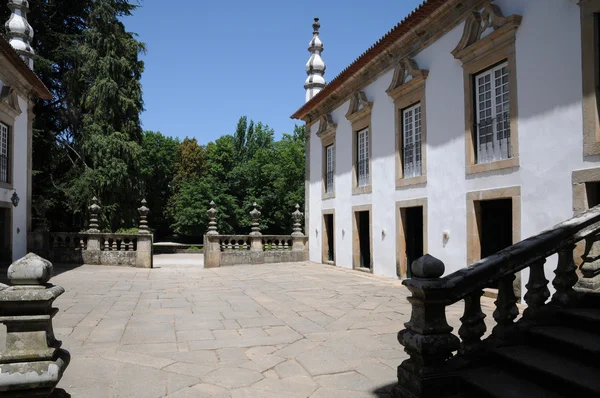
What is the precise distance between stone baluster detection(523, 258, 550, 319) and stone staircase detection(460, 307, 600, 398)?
0.14 meters

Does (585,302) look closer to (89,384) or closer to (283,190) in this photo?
(89,384)

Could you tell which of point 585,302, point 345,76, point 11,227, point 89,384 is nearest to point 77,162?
point 11,227

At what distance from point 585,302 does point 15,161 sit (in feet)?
49.8

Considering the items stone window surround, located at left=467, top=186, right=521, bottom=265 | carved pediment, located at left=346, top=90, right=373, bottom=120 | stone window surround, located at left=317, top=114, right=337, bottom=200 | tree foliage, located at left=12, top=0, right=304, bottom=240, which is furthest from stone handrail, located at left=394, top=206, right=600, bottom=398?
tree foliage, located at left=12, top=0, right=304, bottom=240

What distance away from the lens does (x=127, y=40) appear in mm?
21609

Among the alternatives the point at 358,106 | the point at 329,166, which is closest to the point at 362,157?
the point at 358,106

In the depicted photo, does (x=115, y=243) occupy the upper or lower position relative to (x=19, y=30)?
lower

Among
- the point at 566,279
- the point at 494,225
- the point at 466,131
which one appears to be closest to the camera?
the point at 566,279

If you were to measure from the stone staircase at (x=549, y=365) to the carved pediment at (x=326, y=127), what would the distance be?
1186cm

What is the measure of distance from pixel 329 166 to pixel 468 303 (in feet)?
41.4

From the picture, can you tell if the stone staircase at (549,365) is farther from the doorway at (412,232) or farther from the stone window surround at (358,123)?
the stone window surround at (358,123)

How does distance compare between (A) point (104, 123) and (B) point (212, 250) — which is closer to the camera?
(B) point (212, 250)

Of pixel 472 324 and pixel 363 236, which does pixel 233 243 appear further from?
pixel 472 324

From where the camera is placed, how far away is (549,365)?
2.99 metres
